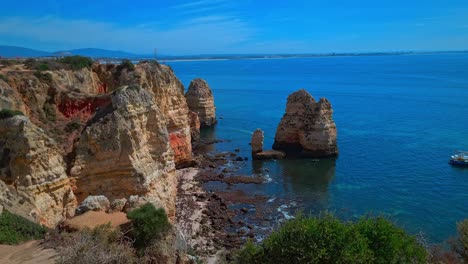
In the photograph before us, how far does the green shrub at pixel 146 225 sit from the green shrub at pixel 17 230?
388 centimetres

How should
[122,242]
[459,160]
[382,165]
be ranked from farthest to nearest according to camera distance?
[382,165] → [459,160] → [122,242]

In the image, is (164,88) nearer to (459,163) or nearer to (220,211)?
(220,211)

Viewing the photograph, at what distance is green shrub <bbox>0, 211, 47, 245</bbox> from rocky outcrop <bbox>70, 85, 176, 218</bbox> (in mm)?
6352

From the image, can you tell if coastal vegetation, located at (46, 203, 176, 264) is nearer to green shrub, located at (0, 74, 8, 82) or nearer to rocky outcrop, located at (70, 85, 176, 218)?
rocky outcrop, located at (70, 85, 176, 218)

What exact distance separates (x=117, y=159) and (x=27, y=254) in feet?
31.5

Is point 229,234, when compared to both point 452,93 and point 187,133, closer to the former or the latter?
point 187,133

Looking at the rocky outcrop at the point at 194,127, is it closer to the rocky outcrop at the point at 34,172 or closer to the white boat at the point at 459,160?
the white boat at the point at 459,160

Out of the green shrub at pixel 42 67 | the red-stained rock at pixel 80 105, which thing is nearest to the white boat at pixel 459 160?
the red-stained rock at pixel 80 105

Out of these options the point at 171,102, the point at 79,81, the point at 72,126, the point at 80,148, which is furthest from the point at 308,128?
the point at 80,148

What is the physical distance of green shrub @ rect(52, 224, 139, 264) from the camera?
38.8 feet

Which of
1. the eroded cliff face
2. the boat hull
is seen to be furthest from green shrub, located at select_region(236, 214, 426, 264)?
the boat hull

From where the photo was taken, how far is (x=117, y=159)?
22.6 m

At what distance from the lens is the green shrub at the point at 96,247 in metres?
11.8

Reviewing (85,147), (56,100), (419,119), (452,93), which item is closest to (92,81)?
(56,100)
